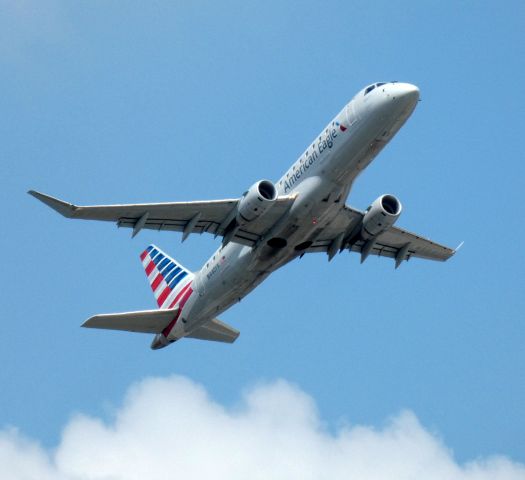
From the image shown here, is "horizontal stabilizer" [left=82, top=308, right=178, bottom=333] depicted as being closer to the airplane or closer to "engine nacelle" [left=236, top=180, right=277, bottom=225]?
the airplane

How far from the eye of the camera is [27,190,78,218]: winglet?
40503mm

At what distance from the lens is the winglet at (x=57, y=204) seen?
40503 mm

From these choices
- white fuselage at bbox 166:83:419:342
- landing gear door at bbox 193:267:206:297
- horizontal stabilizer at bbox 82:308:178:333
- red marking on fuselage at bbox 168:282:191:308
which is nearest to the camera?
white fuselage at bbox 166:83:419:342

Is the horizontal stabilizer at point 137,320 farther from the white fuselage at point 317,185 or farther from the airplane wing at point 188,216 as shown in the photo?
the airplane wing at point 188,216

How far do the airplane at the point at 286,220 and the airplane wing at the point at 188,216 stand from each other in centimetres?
4

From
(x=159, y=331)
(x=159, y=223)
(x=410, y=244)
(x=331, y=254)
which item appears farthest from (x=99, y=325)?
(x=410, y=244)

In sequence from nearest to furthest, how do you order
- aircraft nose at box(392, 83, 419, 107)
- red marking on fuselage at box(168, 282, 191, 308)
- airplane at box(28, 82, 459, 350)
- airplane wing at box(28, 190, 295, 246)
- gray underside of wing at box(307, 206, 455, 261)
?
aircraft nose at box(392, 83, 419, 107) → airplane at box(28, 82, 459, 350) → airplane wing at box(28, 190, 295, 246) → gray underside of wing at box(307, 206, 455, 261) → red marking on fuselage at box(168, 282, 191, 308)

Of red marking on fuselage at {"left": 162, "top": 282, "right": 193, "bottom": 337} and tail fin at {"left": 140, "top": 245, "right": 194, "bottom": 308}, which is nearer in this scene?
red marking on fuselage at {"left": 162, "top": 282, "right": 193, "bottom": 337}

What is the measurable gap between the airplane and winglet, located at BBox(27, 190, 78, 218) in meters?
0.05

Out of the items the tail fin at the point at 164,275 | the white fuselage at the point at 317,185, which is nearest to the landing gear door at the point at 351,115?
the white fuselage at the point at 317,185

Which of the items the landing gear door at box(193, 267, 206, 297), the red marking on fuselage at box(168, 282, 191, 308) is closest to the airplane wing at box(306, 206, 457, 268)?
the landing gear door at box(193, 267, 206, 297)

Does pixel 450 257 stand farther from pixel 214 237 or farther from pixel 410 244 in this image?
pixel 214 237

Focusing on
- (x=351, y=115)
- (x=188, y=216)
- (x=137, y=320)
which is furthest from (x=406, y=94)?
(x=137, y=320)

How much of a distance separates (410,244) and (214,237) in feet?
35.1
